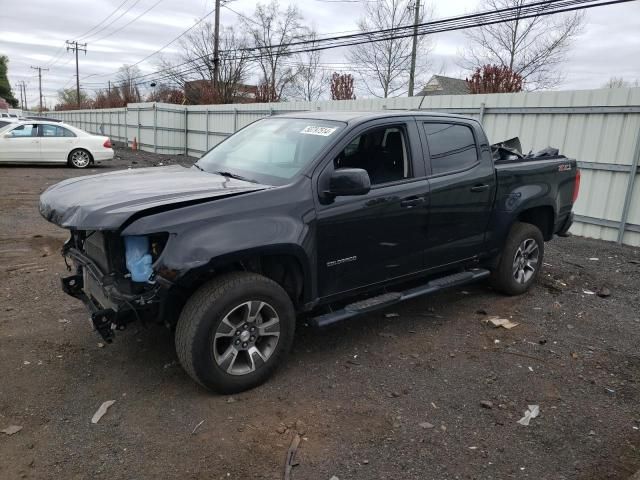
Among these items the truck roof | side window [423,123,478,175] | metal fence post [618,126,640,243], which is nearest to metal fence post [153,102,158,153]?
metal fence post [618,126,640,243]

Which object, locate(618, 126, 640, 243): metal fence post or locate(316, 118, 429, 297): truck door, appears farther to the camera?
locate(618, 126, 640, 243): metal fence post

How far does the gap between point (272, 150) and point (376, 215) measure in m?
1.03

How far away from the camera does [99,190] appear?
11.4ft

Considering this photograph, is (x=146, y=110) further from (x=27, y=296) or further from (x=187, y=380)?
(x=187, y=380)

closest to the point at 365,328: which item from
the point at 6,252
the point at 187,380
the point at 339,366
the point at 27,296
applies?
the point at 339,366

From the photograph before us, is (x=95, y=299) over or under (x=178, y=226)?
under

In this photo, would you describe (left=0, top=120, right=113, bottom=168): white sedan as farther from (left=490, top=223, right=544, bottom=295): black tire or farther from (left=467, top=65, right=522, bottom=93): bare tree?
(left=490, top=223, right=544, bottom=295): black tire

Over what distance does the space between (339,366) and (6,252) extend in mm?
5144

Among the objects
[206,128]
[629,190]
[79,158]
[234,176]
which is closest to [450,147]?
[234,176]

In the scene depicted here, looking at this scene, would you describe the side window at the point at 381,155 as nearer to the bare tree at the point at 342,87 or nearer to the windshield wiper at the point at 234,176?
the windshield wiper at the point at 234,176

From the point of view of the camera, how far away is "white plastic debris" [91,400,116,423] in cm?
309

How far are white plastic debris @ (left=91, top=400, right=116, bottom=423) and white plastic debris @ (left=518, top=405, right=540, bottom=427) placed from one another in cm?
265

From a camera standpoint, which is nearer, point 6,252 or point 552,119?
point 6,252

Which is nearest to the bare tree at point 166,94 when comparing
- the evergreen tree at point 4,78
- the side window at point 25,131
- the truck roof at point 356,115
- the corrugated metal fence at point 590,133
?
the side window at point 25,131
